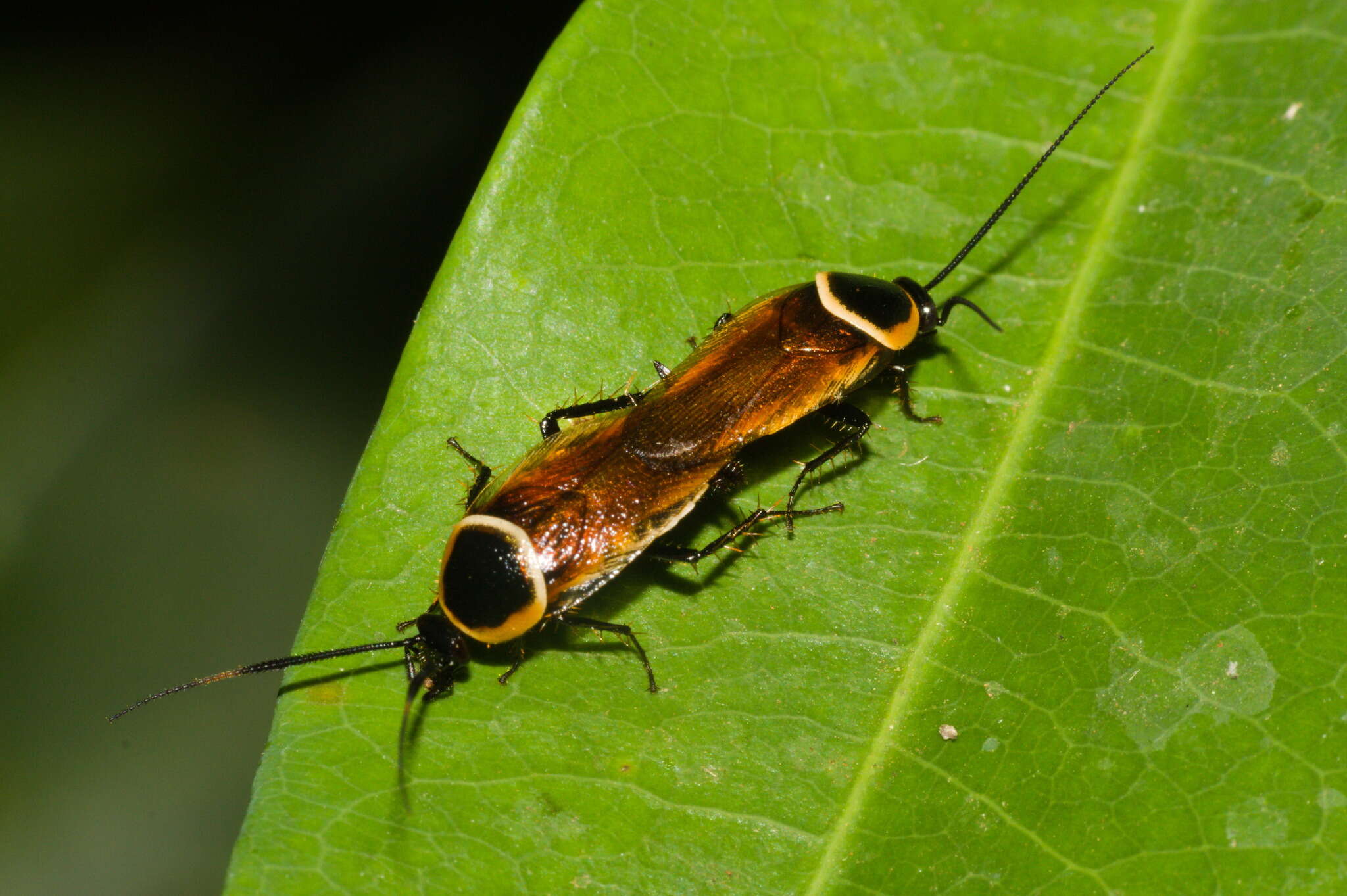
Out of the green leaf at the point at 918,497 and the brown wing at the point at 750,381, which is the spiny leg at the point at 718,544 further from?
the brown wing at the point at 750,381

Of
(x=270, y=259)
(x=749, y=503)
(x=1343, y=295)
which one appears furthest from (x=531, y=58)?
(x=1343, y=295)

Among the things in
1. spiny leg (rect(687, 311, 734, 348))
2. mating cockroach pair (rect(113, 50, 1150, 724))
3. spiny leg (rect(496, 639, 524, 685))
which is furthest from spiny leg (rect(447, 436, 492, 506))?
spiny leg (rect(687, 311, 734, 348))

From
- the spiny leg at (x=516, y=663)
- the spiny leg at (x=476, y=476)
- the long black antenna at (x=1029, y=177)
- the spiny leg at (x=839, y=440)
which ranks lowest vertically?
the spiny leg at (x=839, y=440)

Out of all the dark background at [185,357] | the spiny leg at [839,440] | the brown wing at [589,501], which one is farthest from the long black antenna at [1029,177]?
the dark background at [185,357]

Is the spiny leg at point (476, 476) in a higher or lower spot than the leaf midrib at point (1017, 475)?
higher

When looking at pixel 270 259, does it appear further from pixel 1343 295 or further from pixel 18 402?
pixel 1343 295

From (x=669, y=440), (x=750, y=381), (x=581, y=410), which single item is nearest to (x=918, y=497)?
(x=750, y=381)

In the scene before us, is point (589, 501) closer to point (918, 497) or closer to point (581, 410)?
point (581, 410)
